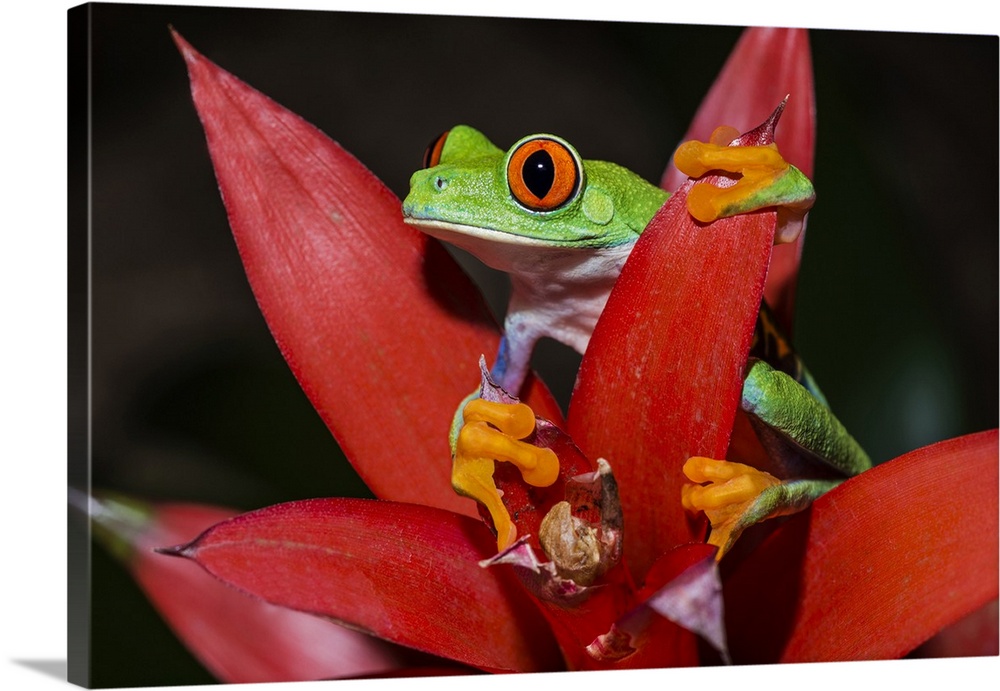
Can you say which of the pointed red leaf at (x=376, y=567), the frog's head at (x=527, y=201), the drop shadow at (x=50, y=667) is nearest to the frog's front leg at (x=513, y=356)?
the frog's head at (x=527, y=201)

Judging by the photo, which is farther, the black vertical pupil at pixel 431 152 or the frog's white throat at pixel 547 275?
the black vertical pupil at pixel 431 152

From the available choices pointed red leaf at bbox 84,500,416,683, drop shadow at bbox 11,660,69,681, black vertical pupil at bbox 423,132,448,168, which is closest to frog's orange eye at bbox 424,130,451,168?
black vertical pupil at bbox 423,132,448,168

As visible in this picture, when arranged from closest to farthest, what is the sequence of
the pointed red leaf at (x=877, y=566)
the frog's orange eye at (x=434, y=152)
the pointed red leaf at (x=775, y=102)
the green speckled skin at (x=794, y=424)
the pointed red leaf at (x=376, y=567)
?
the pointed red leaf at (x=376, y=567) < the pointed red leaf at (x=877, y=566) < the green speckled skin at (x=794, y=424) < the frog's orange eye at (x=434, y=152) < the pointed red leaf at (x=775, y=102)

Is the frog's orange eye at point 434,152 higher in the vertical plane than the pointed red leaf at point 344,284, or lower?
higher

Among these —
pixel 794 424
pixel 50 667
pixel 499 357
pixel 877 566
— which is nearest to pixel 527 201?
pixel 499 357

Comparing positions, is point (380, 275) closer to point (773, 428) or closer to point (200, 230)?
point (200, 230)

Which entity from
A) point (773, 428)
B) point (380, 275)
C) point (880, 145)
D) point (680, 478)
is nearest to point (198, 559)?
point (380, 275)

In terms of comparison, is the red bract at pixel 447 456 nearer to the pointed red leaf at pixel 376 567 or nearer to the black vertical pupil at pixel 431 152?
the pointed red leaf at pixel 376 567
